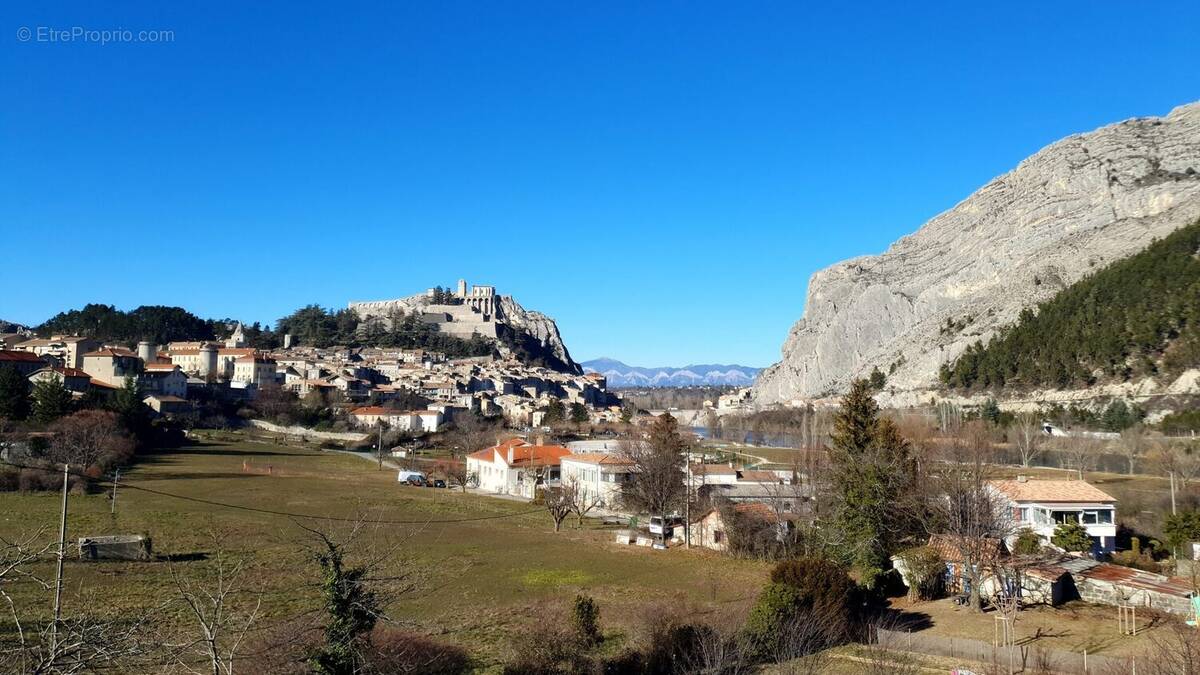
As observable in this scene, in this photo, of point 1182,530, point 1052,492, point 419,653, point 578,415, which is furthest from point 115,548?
point 578,415

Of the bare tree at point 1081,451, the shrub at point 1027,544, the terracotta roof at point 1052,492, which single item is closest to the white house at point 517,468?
the terracotta roof at point 1052,492

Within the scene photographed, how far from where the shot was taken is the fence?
1495 cm

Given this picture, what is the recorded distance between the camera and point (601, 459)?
1737 inches

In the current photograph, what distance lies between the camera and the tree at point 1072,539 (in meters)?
26.8

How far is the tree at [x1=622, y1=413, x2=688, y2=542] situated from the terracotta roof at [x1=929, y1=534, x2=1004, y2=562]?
39.0 ft

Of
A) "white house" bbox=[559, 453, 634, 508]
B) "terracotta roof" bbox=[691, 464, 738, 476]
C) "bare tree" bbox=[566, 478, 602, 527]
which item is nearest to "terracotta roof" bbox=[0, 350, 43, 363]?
"white house" bbox=[559, 453, 634, 508]

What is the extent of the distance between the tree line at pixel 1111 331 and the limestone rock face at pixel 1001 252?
8.70m

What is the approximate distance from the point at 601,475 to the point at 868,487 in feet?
63.9

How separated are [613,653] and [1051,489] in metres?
22.1

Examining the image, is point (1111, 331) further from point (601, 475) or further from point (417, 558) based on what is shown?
point (417, 558)

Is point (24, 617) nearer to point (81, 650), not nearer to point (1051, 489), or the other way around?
point (81, 650)

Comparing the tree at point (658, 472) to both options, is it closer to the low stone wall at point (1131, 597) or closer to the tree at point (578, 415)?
the low stone wall at point (1131, 597)

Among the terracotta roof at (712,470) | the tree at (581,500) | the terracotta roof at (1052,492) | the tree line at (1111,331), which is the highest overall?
the tree line at (1111,331)

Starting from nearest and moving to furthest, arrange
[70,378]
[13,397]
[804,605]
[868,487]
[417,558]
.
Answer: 1. [804,605]
2. [417,558]
3. [868,487]
4. [13,397]
5. [70,378]
